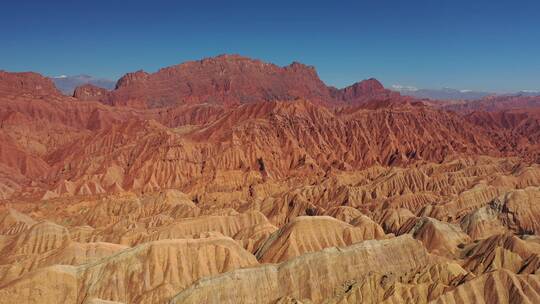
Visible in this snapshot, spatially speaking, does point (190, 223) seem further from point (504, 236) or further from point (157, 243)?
point (504, 236)

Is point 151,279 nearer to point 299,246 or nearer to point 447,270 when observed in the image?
point 299,246

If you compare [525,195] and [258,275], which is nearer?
[258,275]

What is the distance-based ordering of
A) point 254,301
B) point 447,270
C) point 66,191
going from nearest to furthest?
point 254,301, point 447,270, point 66,191

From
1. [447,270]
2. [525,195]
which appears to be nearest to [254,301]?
[447,270]

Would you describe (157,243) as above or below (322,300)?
above

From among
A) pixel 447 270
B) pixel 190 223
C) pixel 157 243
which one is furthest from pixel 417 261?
pixel 190 223

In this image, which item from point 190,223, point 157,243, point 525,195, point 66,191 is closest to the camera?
point 157,243
